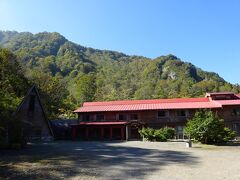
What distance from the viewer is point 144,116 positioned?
50125 mm

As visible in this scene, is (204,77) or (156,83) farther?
(204,77)

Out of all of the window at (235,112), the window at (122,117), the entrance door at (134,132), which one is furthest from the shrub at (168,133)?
the window at (235,112)

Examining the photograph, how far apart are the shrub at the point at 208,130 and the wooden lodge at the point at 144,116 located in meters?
9.74

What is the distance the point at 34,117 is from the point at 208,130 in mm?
24022

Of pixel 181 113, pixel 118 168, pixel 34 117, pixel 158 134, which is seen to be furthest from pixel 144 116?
pixel 118 168

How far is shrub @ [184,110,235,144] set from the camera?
36.4 meters

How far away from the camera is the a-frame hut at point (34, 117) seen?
4041 centimetres

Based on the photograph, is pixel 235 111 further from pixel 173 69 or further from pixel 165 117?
pixel 173 69

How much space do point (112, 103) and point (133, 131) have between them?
24.1ft

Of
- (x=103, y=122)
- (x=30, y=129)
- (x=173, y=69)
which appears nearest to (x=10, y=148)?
(x=30, y=129)

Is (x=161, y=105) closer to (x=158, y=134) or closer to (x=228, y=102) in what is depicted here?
(x=158, y=134)

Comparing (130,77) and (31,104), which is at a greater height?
(130,77)

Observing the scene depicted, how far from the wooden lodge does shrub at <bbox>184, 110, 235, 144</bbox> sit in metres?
9.74

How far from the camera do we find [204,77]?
461 feet
